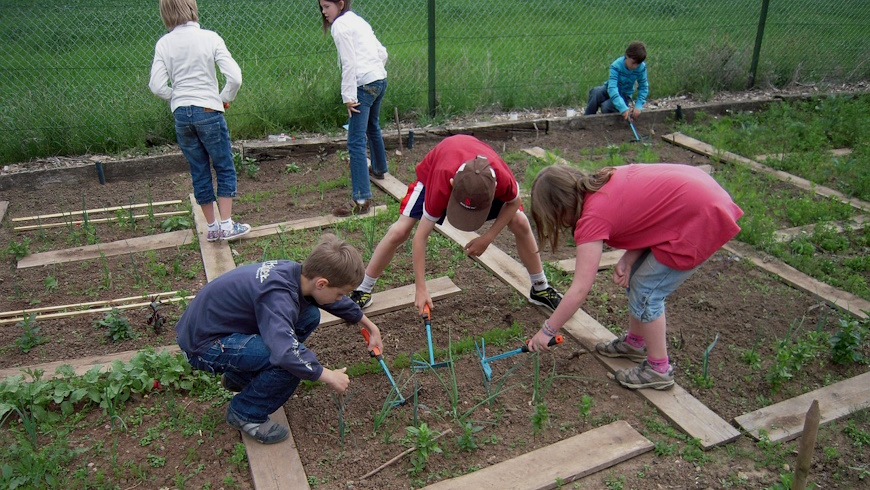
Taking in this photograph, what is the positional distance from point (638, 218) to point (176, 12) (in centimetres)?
331

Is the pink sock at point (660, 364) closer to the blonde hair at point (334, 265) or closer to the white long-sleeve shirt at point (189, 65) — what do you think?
the blonde hair at point (334, 265)

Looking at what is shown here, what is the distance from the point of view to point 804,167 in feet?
19.9

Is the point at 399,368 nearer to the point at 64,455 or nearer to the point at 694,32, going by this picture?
the point at 64,455

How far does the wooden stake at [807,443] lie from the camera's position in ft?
6.33

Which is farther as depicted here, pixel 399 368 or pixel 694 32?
pixel 694 32

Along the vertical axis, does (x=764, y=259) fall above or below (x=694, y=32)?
below

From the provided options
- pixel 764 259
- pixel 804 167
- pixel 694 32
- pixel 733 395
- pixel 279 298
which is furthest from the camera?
pixel 694 32

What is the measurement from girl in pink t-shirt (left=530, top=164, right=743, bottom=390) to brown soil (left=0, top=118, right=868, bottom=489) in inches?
18.4

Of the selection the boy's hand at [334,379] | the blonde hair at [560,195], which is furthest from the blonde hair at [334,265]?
the blonde hair at [560,195]

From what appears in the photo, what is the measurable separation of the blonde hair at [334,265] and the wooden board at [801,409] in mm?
1909

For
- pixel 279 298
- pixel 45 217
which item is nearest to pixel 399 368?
pixel 279 298

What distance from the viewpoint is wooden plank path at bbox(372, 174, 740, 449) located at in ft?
9.52

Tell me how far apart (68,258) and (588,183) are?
11.9 feet

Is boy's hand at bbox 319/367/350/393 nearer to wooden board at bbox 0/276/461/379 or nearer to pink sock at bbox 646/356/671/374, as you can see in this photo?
wooden board at bbox 0/276/461/379
